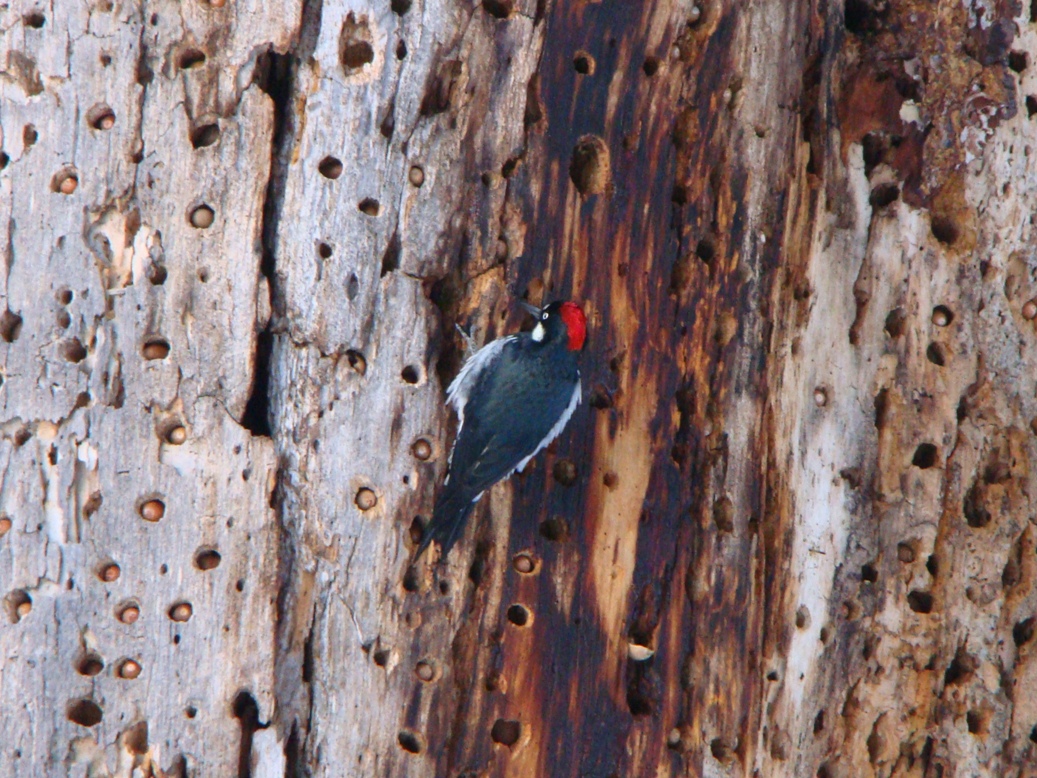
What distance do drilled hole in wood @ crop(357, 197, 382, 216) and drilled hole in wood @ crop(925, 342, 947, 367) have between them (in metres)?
1.97

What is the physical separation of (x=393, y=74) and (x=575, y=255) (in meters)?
0.81

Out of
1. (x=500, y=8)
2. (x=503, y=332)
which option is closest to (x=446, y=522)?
(x=503, y=332)

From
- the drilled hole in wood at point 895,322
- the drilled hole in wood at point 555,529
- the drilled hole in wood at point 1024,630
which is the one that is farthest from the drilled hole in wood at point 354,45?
the drilled hole in wood at point 1024,630

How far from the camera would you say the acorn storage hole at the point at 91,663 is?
3.05 meters

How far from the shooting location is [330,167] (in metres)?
3.26

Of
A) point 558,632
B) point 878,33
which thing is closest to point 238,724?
point 558,632

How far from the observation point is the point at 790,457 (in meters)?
3.61

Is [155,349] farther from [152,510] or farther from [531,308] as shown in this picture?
[531,308]

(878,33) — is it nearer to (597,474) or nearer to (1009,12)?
(1009,12)

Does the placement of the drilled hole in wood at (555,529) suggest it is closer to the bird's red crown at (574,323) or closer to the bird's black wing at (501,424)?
the bird's black wing at (501,424)

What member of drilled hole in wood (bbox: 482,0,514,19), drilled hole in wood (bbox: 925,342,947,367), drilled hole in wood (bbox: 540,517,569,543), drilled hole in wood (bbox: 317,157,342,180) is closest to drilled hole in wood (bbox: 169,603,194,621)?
drilled hole in wood (bbox: 540,517,569,543)

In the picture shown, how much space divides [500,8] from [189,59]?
0.99 meters

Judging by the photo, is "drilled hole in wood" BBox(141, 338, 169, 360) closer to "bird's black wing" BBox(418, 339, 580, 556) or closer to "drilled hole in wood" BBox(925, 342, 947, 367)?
"bird's black wing" BBox(418, 339, 580, 556)

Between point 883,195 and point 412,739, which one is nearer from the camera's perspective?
point 412,739
